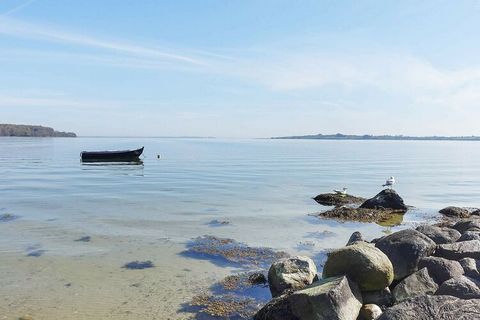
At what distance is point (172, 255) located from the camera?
46.9ft

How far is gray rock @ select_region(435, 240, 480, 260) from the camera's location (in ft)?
35.2

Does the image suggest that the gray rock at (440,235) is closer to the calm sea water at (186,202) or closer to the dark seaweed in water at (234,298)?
the calm sea water at (186,202)

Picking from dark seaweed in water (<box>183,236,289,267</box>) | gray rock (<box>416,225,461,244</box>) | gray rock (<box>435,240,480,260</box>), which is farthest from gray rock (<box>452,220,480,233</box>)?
dark seaweed in water (<box>183,236,289,267</box>)

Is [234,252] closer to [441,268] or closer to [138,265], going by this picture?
[138,265]

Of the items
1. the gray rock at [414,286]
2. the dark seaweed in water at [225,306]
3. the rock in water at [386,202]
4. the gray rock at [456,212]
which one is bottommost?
the dark seaweed in water at [225,306]

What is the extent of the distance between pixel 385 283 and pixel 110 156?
183 ft

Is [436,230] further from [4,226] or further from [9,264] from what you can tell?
[4,226]

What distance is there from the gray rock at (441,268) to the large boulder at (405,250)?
0.26 m

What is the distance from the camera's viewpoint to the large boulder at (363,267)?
9.15 metres

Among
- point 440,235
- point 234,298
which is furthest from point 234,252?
point 440,235

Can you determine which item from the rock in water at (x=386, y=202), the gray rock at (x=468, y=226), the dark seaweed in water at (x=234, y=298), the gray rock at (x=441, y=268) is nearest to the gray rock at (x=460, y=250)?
the gray rock at (x=441, y=268)

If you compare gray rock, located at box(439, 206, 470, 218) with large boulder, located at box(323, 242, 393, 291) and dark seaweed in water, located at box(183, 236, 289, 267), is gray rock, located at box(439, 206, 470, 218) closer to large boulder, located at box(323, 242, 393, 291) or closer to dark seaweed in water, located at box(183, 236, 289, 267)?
dark seaweed in water, located at box(183, 236, 289, 267)

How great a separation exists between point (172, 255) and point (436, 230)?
27.6 ft

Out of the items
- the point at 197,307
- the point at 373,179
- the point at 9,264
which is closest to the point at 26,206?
the point at 9,264
